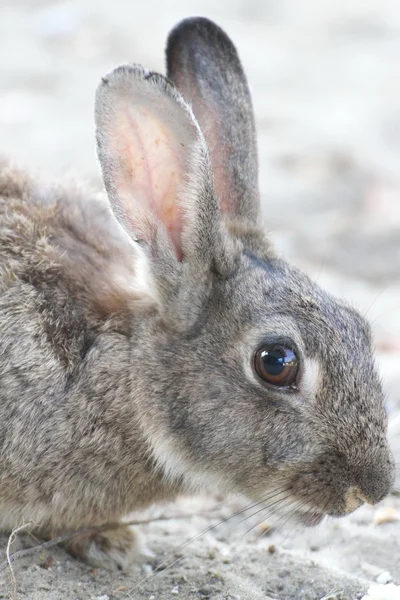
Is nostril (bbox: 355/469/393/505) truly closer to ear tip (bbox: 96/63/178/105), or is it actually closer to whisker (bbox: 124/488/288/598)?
whisker (bbox: 124/488/288/598)

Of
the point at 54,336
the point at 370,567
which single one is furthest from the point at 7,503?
the point at 370,567

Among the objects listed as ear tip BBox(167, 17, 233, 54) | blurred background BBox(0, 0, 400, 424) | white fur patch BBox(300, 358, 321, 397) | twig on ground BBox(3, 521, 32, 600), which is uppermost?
blurred background BBox(0, 0, 400, 424)

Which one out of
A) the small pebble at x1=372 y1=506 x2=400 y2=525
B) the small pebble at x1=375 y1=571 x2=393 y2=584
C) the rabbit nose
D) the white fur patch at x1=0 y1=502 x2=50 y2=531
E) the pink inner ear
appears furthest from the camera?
the small pebble at x1=372 y1=506 x2=400 y2=525

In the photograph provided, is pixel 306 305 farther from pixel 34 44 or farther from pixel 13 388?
pixel 34 44

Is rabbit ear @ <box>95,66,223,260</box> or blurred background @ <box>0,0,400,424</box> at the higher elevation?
blurred background @ <box>0,0,400,424</box>

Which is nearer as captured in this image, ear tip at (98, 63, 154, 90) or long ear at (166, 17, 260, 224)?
ear tip at (98, 63, 154, 90)

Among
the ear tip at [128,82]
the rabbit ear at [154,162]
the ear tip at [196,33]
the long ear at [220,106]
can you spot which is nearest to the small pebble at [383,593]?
the rabbit ear at [154,162]

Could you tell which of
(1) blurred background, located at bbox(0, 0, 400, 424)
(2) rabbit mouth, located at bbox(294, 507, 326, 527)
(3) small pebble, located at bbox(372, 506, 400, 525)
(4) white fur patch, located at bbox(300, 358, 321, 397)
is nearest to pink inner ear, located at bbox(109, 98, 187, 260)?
(4) white fur patch, located at bbox(300, 358, 321, 397)
